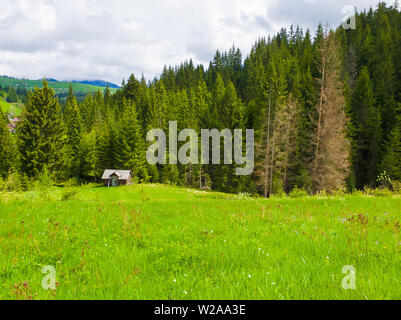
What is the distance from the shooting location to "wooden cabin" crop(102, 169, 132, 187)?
179 ft

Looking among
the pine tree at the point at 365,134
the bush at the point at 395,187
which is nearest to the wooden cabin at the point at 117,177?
the bush at the point at 395,187

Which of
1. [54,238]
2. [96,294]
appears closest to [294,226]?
[96,294]

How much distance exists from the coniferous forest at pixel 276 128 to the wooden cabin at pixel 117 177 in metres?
3.28

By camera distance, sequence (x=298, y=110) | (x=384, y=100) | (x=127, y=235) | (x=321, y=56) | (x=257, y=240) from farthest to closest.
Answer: (x=384, y=100) → (x=298, y=110) → (x=321, y=56) → (x=127, y=235) → (x=257, y=240)

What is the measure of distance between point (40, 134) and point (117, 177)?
17651mm

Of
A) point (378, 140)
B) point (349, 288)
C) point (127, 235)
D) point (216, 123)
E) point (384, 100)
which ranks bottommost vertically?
point (127, 235)

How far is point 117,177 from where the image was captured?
54938 millimetres

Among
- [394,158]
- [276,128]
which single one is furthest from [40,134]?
[394,158]

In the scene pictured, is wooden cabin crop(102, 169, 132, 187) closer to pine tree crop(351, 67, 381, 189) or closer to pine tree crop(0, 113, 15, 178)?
pine tree crop(0, 113, 15, 178)

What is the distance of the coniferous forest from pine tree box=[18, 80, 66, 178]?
18 centimetres

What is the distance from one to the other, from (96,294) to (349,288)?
279 centimetres

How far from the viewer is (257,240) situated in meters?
4.38

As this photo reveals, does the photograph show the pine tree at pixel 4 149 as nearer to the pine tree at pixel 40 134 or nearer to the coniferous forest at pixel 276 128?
the coniferous forest at pixel 276 128
